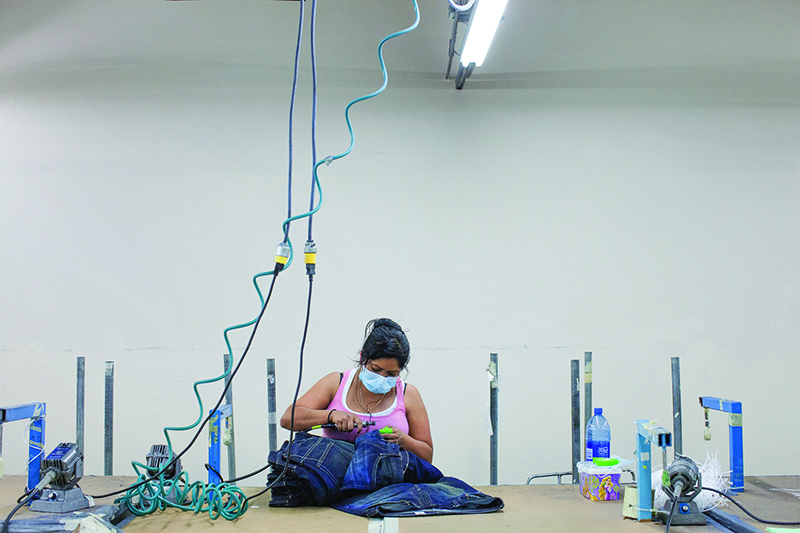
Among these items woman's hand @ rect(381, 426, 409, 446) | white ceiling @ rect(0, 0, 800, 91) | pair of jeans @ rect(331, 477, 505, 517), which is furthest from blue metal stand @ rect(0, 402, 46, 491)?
white ceiling @ rect(0, 0, 800, 91)

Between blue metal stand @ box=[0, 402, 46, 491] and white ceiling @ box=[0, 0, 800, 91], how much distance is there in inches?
90.1

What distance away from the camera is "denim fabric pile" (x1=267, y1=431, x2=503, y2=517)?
1497 millimetres

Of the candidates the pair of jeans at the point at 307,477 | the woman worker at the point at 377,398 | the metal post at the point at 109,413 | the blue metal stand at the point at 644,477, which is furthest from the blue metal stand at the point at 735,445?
the metal post at the point at 109,413

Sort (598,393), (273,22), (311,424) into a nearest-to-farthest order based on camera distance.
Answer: (311,424) → (598,393) → (273,22)

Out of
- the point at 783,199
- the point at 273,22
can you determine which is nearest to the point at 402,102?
the point at 273,22

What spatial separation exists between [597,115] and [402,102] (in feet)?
3.91

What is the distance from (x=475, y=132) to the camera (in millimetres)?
3105

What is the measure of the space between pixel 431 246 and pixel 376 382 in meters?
1.18

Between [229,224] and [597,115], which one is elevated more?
[597,115]

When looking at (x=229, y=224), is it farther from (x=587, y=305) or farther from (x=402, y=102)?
(x=587, y=305)

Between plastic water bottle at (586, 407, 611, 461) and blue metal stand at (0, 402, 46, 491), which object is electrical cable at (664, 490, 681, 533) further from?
blue metal stand at (0, 402, 46, 491)

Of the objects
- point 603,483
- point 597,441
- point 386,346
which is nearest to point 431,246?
point 386,346

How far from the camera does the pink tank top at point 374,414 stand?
196 cm

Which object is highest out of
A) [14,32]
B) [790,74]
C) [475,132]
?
[14,32]
